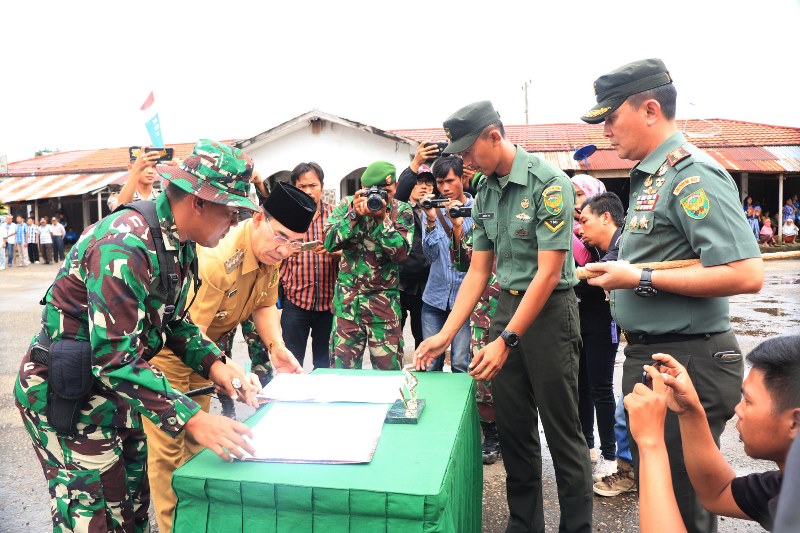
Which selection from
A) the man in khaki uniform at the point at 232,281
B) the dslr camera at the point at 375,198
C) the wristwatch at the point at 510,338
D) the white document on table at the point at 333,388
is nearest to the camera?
the white document on table at the point at 333,388

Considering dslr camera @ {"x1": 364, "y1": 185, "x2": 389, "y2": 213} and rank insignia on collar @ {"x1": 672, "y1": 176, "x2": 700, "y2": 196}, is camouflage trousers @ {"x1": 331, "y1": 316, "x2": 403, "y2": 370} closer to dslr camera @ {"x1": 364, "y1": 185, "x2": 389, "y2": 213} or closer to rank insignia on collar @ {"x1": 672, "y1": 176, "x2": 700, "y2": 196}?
dslr camera @ {"x1": 364, "y1": 185, "x2": 389, "y2": 213}

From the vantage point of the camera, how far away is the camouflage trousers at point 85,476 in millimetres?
1849

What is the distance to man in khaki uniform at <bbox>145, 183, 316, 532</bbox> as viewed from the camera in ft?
8.45

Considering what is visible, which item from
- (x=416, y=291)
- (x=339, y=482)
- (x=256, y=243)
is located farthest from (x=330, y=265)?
(x=339, y=482)

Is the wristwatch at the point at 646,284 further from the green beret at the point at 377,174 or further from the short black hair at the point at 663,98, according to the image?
the green beret at the point at 377,174

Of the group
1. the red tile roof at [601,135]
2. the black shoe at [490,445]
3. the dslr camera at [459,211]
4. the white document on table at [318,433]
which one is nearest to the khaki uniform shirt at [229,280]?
the white document on table at [318,433]

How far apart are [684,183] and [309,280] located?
2804 millimetres

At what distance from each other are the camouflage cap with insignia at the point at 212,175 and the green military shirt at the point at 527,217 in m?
1.29

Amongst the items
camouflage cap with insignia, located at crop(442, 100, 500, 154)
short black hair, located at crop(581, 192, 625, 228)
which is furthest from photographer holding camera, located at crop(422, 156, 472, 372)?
camouflage cap with insignia, located at crop(442, 100, 500, 154)

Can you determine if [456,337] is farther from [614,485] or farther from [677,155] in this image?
[677,155]

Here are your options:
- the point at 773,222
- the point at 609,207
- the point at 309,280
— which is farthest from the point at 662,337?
the point at 773,222

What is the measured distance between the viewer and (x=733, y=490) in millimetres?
1649

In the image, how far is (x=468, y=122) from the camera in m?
2.53

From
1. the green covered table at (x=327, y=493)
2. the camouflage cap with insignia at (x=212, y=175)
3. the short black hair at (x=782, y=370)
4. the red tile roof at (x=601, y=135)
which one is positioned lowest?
the green covered table at (x=327, y=493)
